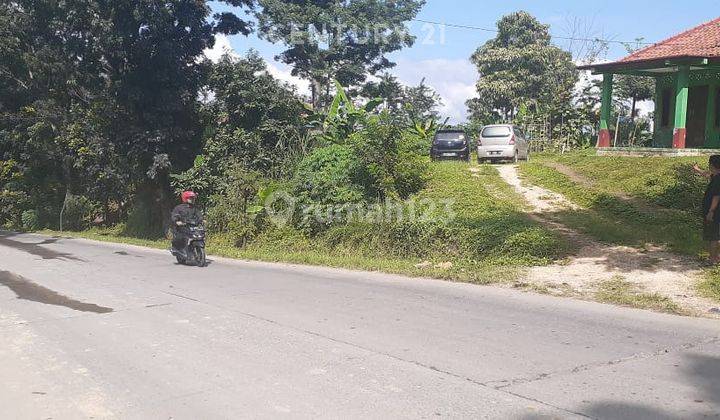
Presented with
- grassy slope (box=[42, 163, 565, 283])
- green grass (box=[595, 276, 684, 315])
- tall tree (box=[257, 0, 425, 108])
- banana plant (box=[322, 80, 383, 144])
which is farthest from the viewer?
tall tree (box=[257, 0, 425, 108])

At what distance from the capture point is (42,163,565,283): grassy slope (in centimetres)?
1172

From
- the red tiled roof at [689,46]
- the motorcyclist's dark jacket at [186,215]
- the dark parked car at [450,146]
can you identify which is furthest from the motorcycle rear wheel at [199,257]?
the red tiled roof at [689,46]

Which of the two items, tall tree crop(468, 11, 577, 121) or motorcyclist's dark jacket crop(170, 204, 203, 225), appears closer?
motorcyclist's dark jacket crop(170, 204, 203, 225)

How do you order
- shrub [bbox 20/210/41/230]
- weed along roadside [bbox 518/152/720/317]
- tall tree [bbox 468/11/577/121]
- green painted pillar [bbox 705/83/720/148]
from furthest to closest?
1. tall tree [bbox 468/11/577/121]
2. shrub [bbox 20/210/41/230]
3. green painted pillar [bbox 705/83/720/148]
4. weed along roadside [bbox 518/152/720/317]

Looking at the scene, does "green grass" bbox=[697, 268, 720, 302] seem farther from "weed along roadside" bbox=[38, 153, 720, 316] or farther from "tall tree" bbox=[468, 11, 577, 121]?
"tall tree" bbox=[468, 11, 577, 121]

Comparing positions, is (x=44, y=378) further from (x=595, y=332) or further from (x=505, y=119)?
(x=505, y=119)

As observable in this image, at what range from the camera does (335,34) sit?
119ft

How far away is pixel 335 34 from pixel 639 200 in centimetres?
2512

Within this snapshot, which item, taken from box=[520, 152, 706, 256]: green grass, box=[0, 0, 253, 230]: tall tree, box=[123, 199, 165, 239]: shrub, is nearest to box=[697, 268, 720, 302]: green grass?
box=[520, 152, 706, 256]: green grass

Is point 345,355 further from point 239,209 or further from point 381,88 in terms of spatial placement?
point 381,88

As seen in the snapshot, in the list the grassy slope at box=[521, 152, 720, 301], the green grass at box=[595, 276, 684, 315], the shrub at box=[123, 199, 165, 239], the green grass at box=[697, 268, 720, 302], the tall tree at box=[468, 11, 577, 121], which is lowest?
the shrub at box=[123, 199, 165, 239]

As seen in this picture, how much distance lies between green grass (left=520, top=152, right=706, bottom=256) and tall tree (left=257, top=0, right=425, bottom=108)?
1910cm

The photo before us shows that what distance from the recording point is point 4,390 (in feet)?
17.5

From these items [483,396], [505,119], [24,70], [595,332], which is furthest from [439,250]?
[505,119]
